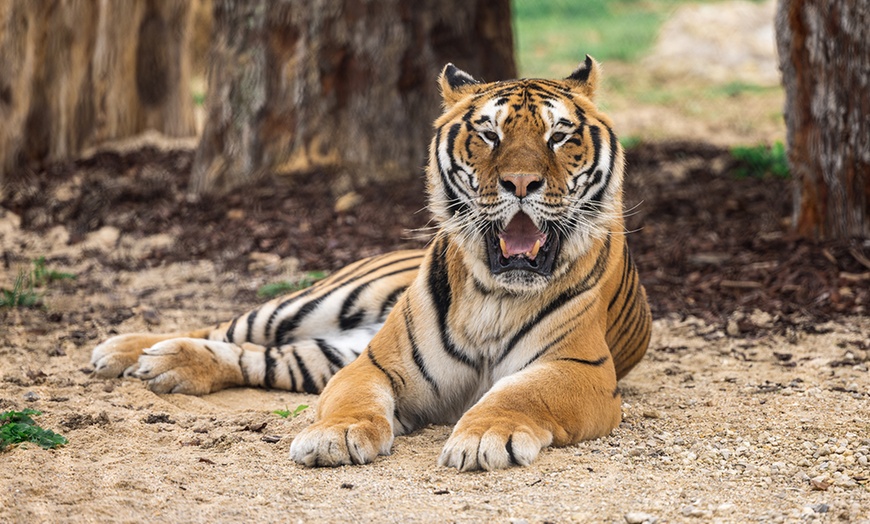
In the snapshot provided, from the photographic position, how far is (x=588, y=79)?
4027mm

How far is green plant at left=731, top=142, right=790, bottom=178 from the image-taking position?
8492 mm

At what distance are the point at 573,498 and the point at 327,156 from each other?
207 inches

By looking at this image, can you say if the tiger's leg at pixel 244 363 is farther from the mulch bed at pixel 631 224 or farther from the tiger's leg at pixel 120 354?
the mulch bed at pixel 631 224

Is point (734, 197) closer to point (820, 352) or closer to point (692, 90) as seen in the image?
point (820, 352)

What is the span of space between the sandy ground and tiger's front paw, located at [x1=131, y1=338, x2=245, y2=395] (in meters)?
0.08

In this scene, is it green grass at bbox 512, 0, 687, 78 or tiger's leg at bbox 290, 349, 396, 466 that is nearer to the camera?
tiger's leg at bbox 290, 349, 396, 466

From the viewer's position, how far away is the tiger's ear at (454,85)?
4.03 meters

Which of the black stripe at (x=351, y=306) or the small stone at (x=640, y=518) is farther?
the black stripe at (x=351, y=306)

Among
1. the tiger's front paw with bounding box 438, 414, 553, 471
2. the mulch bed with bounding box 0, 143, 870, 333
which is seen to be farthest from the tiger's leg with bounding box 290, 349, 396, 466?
the mulch bed with bounding box 0, 143, 870, 333

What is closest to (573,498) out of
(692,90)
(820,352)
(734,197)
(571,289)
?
(571,289)

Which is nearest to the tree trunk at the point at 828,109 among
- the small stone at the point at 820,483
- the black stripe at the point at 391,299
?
the black stripe at the point at 391,299

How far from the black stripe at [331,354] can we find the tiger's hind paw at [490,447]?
1415 mm

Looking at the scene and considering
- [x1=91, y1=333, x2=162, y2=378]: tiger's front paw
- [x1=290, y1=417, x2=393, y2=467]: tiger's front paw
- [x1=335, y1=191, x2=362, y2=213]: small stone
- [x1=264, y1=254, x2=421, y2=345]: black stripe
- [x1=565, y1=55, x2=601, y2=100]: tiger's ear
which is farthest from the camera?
[x1=335, y1=191, x2=362, y2=213]: small stone

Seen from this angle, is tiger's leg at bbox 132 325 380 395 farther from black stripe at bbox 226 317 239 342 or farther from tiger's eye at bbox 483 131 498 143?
tiger's eye at bbox 483 131 498 143
